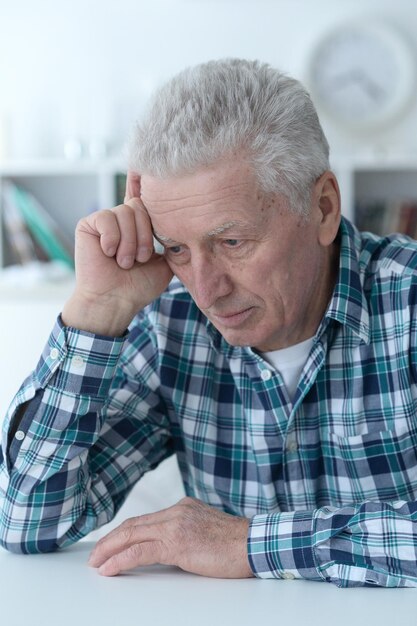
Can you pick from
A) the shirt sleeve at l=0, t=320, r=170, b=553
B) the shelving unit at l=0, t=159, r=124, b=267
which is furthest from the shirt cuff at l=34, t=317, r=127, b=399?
the shelving unit at l=0, t=159, r=124, b=267

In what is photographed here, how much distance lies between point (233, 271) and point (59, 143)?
3.02 meters

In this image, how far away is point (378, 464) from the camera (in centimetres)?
138

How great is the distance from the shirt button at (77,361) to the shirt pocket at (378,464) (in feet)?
1.36

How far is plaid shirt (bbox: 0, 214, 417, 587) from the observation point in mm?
1304

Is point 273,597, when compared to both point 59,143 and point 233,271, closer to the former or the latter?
point 233,271

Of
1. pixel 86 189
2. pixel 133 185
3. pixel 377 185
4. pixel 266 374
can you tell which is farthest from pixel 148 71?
pixel 266 374

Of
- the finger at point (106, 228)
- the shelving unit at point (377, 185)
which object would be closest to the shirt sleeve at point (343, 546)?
the finger at point (106, 228)

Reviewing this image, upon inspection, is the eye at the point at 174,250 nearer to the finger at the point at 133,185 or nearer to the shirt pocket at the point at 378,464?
the finger at the point at 133,185

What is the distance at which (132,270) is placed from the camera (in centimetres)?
142

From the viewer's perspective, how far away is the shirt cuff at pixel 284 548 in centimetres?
108

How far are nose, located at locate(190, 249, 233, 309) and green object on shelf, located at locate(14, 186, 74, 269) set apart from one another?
9.06 ft

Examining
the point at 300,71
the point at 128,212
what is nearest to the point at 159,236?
→ the point at 128,212

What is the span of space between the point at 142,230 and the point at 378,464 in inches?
20.5

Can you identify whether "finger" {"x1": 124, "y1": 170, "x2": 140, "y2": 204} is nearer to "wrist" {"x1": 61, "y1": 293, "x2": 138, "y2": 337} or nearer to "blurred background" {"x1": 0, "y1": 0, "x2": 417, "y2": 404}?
"wrist" {"x1": 61, "y1": 293, "x2": 138, "y2": 337}
